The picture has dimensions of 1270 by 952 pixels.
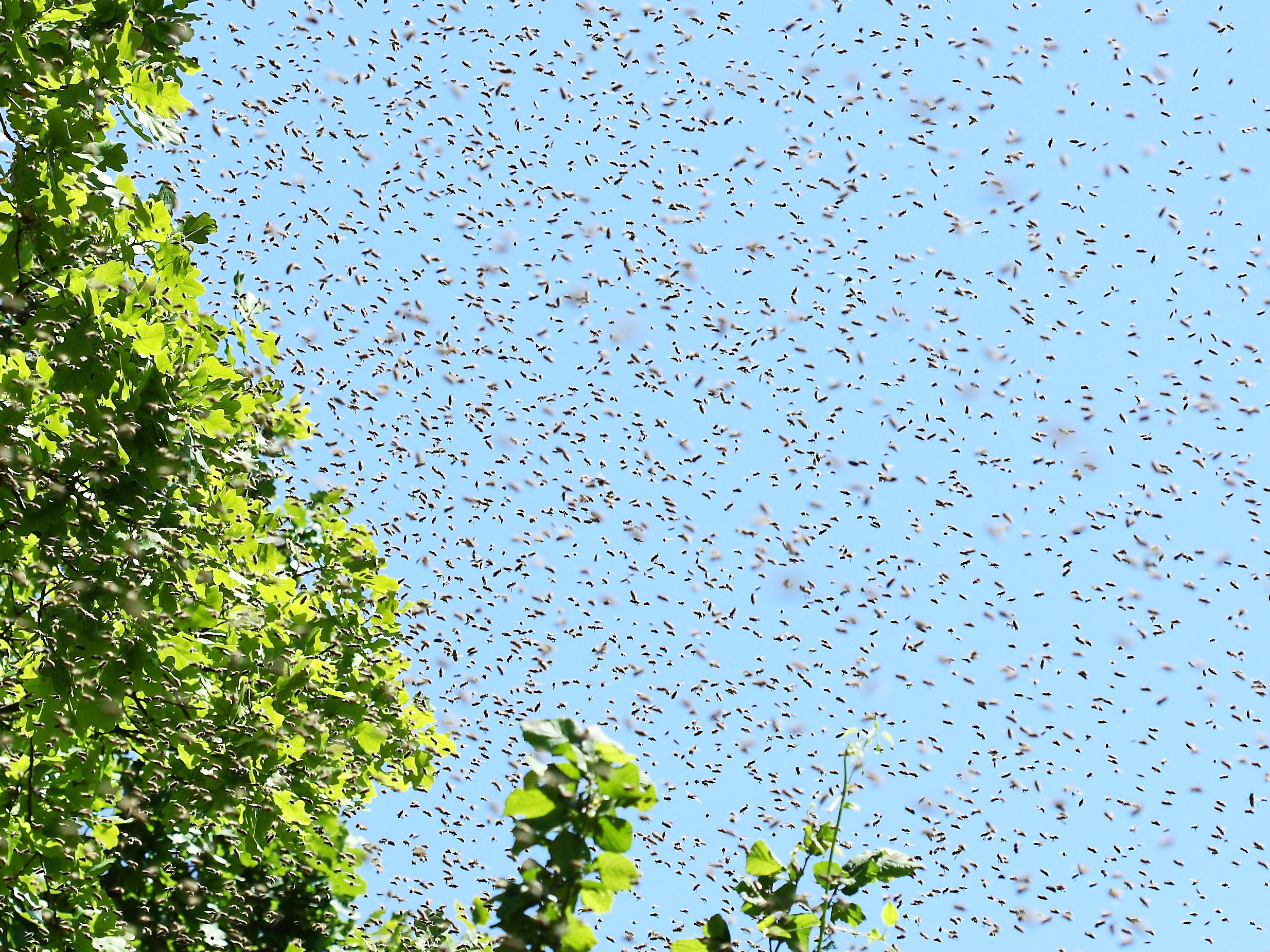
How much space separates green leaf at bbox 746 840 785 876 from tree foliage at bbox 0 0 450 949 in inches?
171

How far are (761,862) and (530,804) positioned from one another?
814 mm

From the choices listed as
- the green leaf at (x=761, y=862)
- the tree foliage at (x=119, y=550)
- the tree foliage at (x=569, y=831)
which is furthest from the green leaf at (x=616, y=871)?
the tree foliage at (x=119, y=550)

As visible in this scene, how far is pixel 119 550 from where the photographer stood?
6469 millimetres

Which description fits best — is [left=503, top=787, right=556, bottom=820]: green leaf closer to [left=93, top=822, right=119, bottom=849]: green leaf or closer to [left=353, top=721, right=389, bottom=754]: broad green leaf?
[left=93, top=822, right=119, bottom=849]: green leaf

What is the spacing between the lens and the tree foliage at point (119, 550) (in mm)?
6312

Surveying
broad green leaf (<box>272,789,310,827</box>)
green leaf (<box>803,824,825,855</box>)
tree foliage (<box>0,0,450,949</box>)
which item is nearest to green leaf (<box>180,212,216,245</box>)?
tree foliage (<box>0,0,450,949</box>)

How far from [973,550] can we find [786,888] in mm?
11847

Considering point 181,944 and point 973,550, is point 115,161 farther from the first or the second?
point 973,550

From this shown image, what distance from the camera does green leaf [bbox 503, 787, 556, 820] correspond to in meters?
2.30

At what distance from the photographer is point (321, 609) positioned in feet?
36.0

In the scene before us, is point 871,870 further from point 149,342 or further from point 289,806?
point 289,806

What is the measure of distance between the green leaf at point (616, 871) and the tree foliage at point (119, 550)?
4.54m

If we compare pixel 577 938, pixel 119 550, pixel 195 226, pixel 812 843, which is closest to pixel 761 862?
pixel 812 843

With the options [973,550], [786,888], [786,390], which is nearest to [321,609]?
[786,390]
